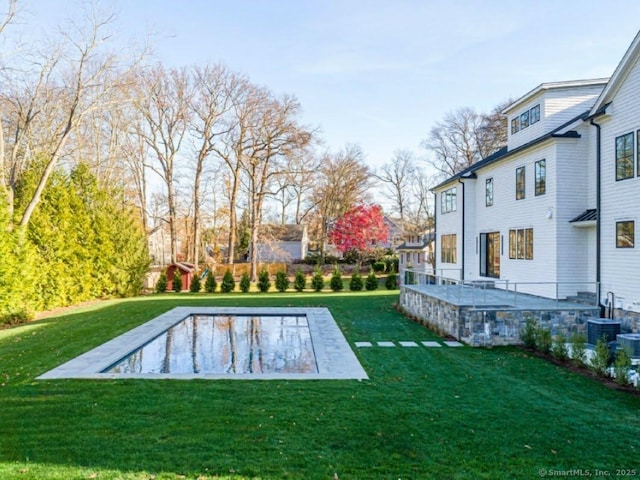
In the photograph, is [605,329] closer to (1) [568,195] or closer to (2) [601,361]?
(2) [601,361]

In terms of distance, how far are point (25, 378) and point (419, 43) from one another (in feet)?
48.5

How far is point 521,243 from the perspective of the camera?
14.0 m

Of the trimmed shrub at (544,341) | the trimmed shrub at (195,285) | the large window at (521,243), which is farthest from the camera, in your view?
the trimmed shrub at (195,285)

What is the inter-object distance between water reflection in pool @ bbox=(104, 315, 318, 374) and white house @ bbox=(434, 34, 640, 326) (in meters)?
5.52

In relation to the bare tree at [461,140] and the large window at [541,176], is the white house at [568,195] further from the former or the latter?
the bare tree at [461,140]

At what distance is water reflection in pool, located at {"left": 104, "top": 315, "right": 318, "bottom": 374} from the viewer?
7.79m

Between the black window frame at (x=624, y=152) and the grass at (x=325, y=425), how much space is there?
5218mm

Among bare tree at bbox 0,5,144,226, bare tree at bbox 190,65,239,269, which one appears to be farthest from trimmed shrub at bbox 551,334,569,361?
bare tree at bbox 190,65,239,269

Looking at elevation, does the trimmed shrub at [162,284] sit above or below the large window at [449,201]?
below

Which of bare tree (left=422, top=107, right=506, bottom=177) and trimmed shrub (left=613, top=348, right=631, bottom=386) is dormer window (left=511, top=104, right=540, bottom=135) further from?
bare tree (left=422, top=107, right=506, bottom=177)

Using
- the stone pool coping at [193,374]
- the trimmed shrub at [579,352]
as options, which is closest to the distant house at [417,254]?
the stone pool coping at [193,374]

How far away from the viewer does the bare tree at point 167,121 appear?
90.4 feet

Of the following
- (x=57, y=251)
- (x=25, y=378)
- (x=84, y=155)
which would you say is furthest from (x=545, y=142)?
(x=84, y=155)

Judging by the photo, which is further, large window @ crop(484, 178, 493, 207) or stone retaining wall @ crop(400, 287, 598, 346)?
large window @ crop(484, 178, 493, 207)
